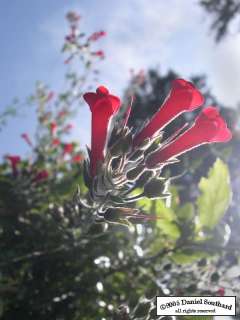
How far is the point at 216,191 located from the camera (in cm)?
255

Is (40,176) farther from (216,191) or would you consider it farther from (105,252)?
(216,191)

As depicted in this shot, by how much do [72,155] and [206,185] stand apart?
3.66 metres

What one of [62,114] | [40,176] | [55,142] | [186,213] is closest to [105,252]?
[186,213]

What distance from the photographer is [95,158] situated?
70.6 inches

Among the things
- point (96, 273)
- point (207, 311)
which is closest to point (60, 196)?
point (96, 273)

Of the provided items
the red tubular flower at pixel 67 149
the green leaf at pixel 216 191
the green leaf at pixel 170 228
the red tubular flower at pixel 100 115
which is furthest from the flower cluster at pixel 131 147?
the red tubular flower at pixel 67 149

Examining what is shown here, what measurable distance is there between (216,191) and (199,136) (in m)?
0.76

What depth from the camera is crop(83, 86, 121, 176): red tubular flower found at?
1729 mm

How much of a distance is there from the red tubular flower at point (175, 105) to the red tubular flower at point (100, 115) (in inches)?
5.4

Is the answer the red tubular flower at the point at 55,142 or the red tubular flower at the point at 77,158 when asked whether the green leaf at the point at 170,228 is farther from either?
the red tubular flower at the point at 55,142

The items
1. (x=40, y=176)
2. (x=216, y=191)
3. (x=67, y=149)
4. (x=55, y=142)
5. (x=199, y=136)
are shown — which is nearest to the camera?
(x=199, y=136)

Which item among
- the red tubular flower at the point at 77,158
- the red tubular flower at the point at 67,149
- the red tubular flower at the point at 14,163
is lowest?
the red tubular flower at the point at 14,163

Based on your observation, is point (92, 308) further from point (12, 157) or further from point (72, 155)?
point (72, 155)

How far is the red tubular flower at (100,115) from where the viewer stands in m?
1.73
